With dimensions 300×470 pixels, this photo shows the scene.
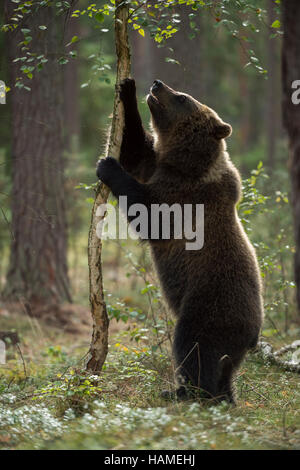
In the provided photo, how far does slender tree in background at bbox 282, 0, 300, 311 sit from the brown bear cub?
0.94 metres

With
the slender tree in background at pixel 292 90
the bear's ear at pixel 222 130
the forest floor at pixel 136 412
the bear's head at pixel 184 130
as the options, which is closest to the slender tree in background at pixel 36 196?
the forest floor at pixel 136 412

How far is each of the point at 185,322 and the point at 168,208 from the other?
3.58ft

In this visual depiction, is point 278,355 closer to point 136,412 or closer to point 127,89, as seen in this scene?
point 136,412

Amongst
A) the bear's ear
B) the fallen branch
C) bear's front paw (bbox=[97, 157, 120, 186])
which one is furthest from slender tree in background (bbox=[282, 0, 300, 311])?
the fallen branch

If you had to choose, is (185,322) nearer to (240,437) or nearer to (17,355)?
(240,437)

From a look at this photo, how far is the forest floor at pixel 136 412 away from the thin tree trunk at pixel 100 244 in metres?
0.25

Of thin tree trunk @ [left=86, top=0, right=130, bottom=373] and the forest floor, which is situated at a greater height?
thin tree trunk @ [left=86, top=0, right=130, bottom=373]

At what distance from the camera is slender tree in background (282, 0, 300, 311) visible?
167 inches

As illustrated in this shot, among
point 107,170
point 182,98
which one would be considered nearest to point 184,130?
point 182,98

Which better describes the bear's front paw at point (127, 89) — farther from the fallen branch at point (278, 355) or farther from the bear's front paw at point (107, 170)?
the fallen branch at point (278, 355)

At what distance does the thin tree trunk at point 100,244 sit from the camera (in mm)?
5016

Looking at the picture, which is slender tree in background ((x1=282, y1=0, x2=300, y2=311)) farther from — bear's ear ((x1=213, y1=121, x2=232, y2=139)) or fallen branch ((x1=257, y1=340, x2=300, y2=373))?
fallen branch ((x1=257, y1=340, x2=300, y2=373))

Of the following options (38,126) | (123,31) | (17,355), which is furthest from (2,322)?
(123,31)

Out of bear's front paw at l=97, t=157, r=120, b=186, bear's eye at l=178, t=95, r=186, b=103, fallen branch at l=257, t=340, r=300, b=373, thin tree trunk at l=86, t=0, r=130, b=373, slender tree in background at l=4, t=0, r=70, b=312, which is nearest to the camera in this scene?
thin tree trunk at l=86, t=0, r=130, b=373
